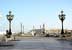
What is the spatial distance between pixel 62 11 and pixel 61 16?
1.35 meters

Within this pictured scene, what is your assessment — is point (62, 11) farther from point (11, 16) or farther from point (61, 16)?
point (11, 16)

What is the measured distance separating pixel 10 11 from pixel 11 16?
5.04ft

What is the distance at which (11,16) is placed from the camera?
216 feet

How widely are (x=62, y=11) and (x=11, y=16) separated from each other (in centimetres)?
1343

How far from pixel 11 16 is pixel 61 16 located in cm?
1320

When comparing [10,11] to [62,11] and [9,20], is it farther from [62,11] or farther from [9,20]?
[62,11]

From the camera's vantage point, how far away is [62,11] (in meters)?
68.4

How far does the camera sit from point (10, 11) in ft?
212

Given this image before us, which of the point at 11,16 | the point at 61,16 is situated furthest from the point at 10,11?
the point at 61,16

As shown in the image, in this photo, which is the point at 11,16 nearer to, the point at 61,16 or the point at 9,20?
the point at 9,20

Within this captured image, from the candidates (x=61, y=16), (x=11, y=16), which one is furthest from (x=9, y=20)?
(x=61, y=16)

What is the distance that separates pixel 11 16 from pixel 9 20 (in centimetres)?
196

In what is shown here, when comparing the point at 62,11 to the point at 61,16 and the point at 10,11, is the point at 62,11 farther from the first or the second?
the point at 10,11

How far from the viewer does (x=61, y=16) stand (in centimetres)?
6875
